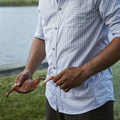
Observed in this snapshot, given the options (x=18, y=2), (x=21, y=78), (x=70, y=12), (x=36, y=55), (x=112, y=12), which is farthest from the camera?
(x=18, y=2)

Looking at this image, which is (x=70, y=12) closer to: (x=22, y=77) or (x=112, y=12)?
(x=112, y=12)

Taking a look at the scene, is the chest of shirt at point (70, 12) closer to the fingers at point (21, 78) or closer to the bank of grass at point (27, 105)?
the fingers at point (21, 78)

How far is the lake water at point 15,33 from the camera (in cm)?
475

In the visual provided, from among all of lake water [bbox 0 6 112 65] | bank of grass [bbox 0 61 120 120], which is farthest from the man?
lake water [bbox 0 6 112 65]

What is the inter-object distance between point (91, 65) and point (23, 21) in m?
4.77

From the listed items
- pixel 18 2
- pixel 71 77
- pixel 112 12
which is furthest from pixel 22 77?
pixel 18 2

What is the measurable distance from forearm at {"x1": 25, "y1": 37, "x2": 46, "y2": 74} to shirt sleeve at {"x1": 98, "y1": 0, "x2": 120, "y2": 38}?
1.84 feet

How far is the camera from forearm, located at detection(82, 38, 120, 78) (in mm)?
834

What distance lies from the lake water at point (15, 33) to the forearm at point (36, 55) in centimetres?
341

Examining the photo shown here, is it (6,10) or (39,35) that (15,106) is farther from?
(6,10)

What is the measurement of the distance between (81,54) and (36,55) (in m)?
0.39

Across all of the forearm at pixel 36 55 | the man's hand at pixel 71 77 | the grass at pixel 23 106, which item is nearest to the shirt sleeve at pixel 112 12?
the man's hand at pixel 71 77

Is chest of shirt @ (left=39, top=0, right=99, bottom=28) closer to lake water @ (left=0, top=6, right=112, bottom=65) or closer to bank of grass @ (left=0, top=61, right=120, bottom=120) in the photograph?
bank of grass @ (left=0, top=61, right=120, bottom=120)

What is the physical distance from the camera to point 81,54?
97 cm
